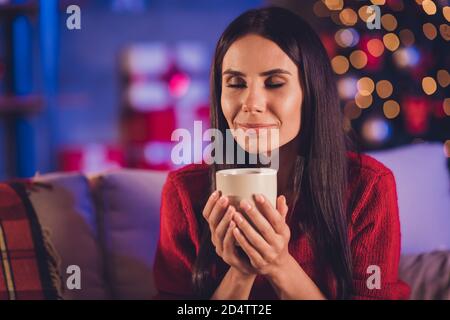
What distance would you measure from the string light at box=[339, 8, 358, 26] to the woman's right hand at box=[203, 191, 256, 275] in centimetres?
131

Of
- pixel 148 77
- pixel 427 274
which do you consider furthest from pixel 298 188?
pixel 148 77

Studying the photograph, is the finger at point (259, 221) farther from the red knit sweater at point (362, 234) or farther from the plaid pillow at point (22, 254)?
the plaid pillow at point (22, 254)

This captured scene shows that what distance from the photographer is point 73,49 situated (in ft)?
8.96

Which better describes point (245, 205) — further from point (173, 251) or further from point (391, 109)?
point (391, 109)

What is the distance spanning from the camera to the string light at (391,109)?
209cm

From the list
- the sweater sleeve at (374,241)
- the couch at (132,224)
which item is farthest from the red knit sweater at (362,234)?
the couch at (132,224)

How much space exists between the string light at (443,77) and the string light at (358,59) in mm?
590

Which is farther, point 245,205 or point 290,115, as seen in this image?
point 290,115

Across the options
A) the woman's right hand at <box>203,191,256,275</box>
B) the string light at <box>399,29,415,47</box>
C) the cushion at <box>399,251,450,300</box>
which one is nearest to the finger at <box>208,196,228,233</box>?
the woman's right hand at <box>203,191,256,275</box>

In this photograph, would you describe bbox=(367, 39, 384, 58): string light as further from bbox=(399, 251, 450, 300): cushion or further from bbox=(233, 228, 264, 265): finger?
bbox=(233, 228, 264, 265): finger

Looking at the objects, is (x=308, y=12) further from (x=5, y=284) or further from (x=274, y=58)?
(x=5, y=284)

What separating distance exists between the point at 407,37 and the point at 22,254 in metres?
1.50

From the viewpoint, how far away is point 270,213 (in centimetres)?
90
